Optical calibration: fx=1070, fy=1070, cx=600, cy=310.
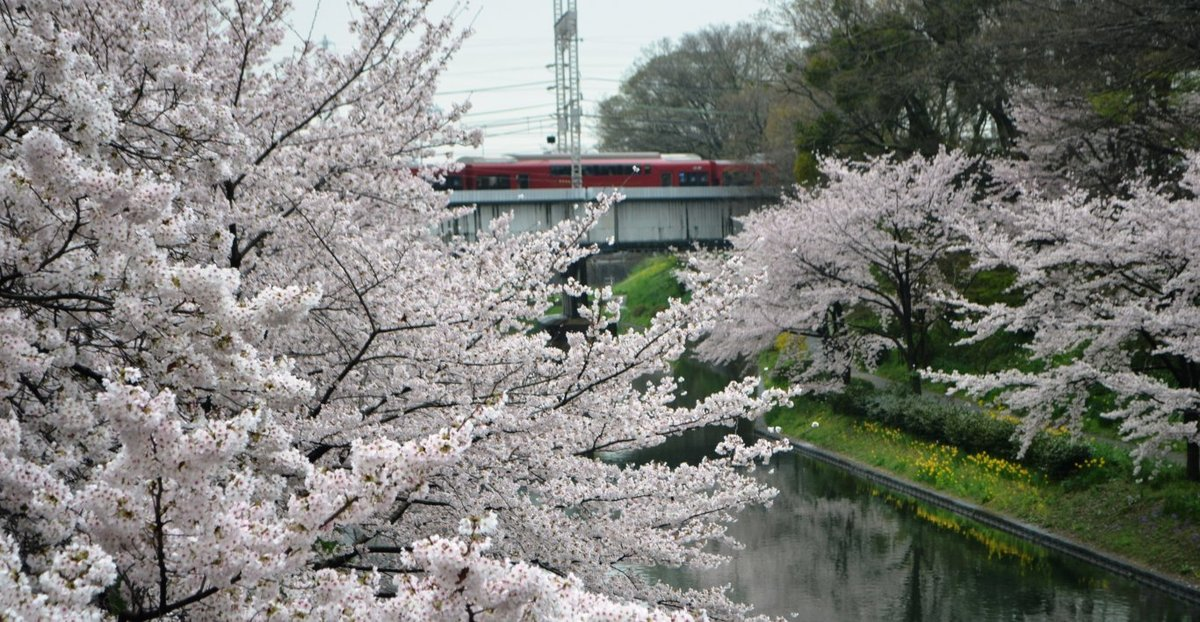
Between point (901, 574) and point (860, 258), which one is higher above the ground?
point (860, 258)

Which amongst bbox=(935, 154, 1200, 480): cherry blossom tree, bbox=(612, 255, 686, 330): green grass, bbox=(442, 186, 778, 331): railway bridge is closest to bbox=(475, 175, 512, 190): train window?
bbox=(442, 186, 778, 331): railway bridge

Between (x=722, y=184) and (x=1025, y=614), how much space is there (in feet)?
100

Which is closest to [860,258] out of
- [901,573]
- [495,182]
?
[901,573]

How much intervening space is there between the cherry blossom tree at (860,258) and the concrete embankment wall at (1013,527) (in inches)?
130

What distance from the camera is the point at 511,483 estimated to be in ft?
23.9

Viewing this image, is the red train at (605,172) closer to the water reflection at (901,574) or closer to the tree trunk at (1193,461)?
the water reflection at (901,574)

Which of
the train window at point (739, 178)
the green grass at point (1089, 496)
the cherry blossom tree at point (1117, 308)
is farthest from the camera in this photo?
the train window at point (739, 178)

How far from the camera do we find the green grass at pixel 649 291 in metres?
→ 50.9

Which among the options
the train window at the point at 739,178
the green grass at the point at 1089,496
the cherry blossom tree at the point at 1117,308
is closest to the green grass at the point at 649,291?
the train window at the point at 739,178

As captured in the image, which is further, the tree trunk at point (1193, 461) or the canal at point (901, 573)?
the tree trunk at point (1193, 461)

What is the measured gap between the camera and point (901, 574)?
645 inches

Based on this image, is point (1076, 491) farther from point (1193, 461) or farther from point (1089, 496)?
point (1193, 461)

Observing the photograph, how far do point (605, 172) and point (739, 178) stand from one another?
258 inches

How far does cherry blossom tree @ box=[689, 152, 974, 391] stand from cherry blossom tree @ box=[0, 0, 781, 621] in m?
16.2
